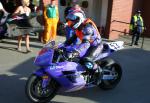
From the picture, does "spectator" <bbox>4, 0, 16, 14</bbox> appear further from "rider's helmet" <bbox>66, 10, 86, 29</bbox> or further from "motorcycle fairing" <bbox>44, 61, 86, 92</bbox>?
"motorcycle fairing" <bbox>44, 61, 86, 92</bbox>

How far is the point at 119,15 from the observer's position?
1523cm

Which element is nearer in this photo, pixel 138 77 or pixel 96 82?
pixel 96 82

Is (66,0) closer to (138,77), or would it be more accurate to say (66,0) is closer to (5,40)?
(5,40)

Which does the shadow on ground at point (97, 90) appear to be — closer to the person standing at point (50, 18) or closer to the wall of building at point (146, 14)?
the person standing at point (50, 18)

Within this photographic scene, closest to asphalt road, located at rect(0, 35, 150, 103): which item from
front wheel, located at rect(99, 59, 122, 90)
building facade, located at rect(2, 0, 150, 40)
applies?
front wheel, located at rect(99, 59, 122, 90)

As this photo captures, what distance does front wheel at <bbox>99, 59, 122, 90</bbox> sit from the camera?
25.4 ft

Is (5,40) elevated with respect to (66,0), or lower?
lower

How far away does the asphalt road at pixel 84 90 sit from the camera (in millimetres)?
7316

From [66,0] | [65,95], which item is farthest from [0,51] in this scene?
[66,0]

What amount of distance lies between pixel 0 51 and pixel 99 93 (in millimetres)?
4101

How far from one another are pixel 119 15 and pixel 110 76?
771 cm

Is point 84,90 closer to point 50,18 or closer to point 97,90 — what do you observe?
point 97,90

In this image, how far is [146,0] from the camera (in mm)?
17844

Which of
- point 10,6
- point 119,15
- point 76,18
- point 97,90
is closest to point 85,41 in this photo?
point 76,18
